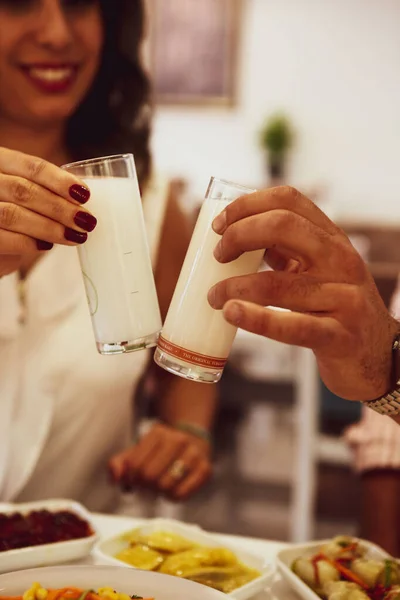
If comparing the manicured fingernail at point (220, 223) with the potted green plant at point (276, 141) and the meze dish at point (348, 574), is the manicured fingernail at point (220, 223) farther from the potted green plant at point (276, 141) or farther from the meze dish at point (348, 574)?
the potted green plant at point (276, 141)

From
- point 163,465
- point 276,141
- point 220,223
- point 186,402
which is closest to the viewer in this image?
point 220,223

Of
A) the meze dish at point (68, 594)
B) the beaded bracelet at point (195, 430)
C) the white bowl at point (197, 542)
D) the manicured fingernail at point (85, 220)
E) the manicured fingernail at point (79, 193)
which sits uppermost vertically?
the manicured fingernail at point (79, 193)

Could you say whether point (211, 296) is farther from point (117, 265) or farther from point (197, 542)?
point (197, 542)

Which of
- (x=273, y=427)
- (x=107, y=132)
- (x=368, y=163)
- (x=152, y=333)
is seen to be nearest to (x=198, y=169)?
(x=368, y=163)

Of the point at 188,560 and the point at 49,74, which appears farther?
the point at 49,74

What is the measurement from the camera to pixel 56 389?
5.38 feet

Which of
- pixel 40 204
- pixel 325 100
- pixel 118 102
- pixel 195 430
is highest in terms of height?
pixel 325 100

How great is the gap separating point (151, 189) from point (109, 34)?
42 centimetres

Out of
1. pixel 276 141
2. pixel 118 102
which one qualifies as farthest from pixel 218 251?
pixel 276 141

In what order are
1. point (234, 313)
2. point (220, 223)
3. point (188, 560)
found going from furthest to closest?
point (188, 560) < point (220, 223) < point (234, 313)

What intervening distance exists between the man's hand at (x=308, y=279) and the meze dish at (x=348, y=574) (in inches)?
12.8

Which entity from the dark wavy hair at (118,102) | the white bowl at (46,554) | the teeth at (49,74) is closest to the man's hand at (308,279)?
the white bowl at (46,554)

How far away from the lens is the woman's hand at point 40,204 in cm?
97

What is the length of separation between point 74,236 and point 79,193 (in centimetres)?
6
